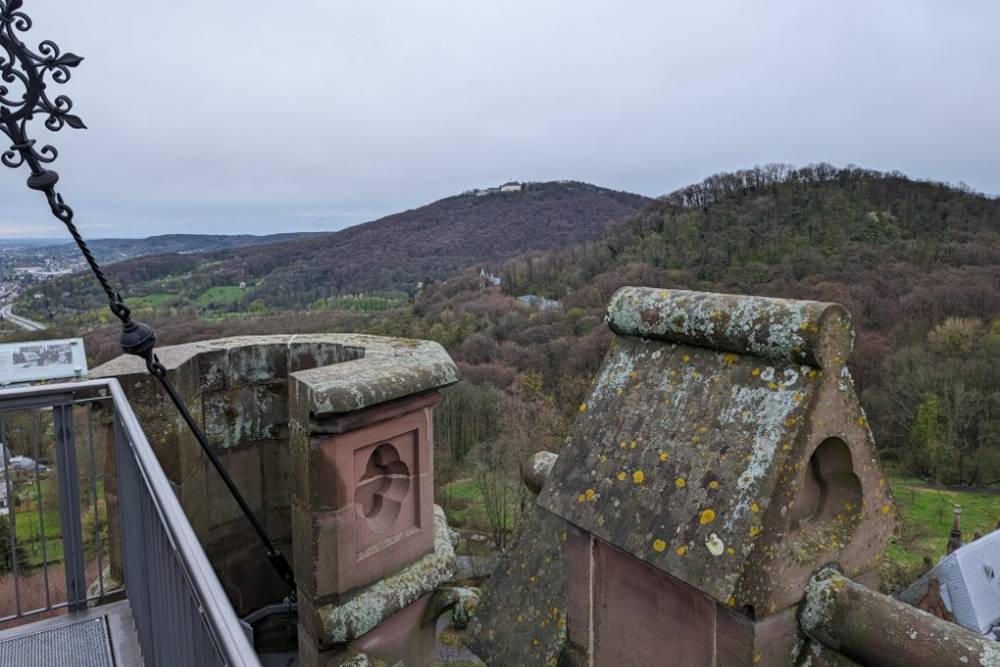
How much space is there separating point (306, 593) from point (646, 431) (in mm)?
1866

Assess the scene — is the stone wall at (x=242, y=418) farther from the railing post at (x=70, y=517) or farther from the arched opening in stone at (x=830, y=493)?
the arched opening in stone at (x=830, y=493)

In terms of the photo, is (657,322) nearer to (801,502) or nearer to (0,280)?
(801,502)

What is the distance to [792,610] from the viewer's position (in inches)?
69.4

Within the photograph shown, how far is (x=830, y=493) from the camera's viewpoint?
6.22 feet

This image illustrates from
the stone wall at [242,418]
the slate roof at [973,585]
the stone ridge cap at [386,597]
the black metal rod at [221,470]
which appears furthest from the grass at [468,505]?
the black metal rod at [221,470]

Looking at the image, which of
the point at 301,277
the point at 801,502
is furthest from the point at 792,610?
the point at 301,277

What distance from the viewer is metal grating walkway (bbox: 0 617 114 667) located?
2.50m

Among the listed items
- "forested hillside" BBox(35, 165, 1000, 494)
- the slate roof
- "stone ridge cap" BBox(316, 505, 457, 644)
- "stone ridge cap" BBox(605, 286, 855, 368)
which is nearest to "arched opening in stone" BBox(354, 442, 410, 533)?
"stone ridge cap" BBox(316, 505, 457, 644)

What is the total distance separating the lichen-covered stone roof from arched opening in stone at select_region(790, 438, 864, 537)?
0.06ft

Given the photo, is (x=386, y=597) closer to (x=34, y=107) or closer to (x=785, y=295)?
(x=34, y=107)

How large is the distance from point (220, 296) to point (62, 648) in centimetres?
4732

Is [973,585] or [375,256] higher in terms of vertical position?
[375,256]

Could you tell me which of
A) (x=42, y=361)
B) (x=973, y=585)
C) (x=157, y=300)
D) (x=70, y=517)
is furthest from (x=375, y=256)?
(x=70, y=517)

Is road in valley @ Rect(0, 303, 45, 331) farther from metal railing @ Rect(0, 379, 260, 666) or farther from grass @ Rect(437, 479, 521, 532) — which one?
metal railing @ Rect(0, 379, 260, 666)
